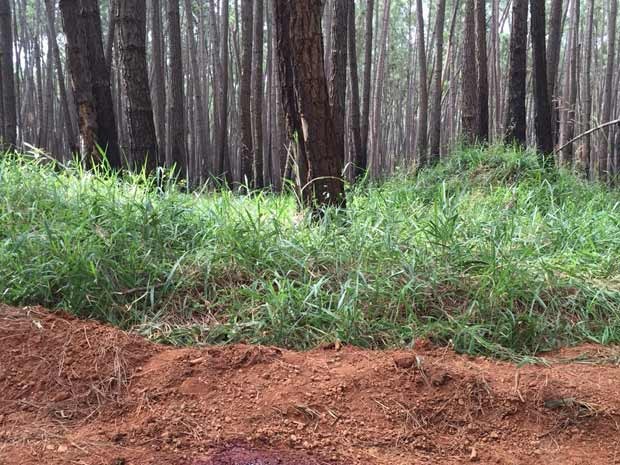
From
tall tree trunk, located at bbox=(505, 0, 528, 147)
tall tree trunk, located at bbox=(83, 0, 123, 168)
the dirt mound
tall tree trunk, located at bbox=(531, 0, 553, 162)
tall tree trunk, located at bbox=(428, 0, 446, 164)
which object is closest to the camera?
the dirt mound

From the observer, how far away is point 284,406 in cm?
161

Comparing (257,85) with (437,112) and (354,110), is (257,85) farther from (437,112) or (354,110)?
(437,112)

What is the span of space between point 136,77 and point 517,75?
13.7 ft

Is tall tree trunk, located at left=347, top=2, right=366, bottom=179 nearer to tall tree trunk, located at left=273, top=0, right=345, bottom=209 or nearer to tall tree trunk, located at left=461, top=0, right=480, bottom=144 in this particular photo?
tall tree trunk, located at left=461, top=0, right=480, bottom=144

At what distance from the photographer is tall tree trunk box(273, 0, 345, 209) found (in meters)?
3.11

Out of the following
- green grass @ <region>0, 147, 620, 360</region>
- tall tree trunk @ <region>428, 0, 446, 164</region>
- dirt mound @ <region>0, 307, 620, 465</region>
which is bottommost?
dirt mound @ <region>0, 307, 620, 465</region>

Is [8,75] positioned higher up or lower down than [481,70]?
higher up

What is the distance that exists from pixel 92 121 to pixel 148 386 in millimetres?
3620

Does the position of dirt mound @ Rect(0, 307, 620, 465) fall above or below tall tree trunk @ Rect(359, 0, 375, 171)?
below

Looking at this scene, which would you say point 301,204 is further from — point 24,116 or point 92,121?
point 24,116

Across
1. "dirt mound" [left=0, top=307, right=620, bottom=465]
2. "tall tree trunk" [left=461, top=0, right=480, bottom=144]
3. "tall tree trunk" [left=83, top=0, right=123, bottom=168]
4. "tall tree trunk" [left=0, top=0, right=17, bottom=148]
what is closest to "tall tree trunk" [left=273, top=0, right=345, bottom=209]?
"dirt mound" [left=0, top=307, right=620, bottom=465]

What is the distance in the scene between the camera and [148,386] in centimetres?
174

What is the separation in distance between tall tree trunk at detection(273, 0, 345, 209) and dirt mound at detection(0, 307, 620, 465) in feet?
4.84

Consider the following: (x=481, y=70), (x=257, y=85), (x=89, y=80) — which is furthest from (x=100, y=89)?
(x=481, y=70)
